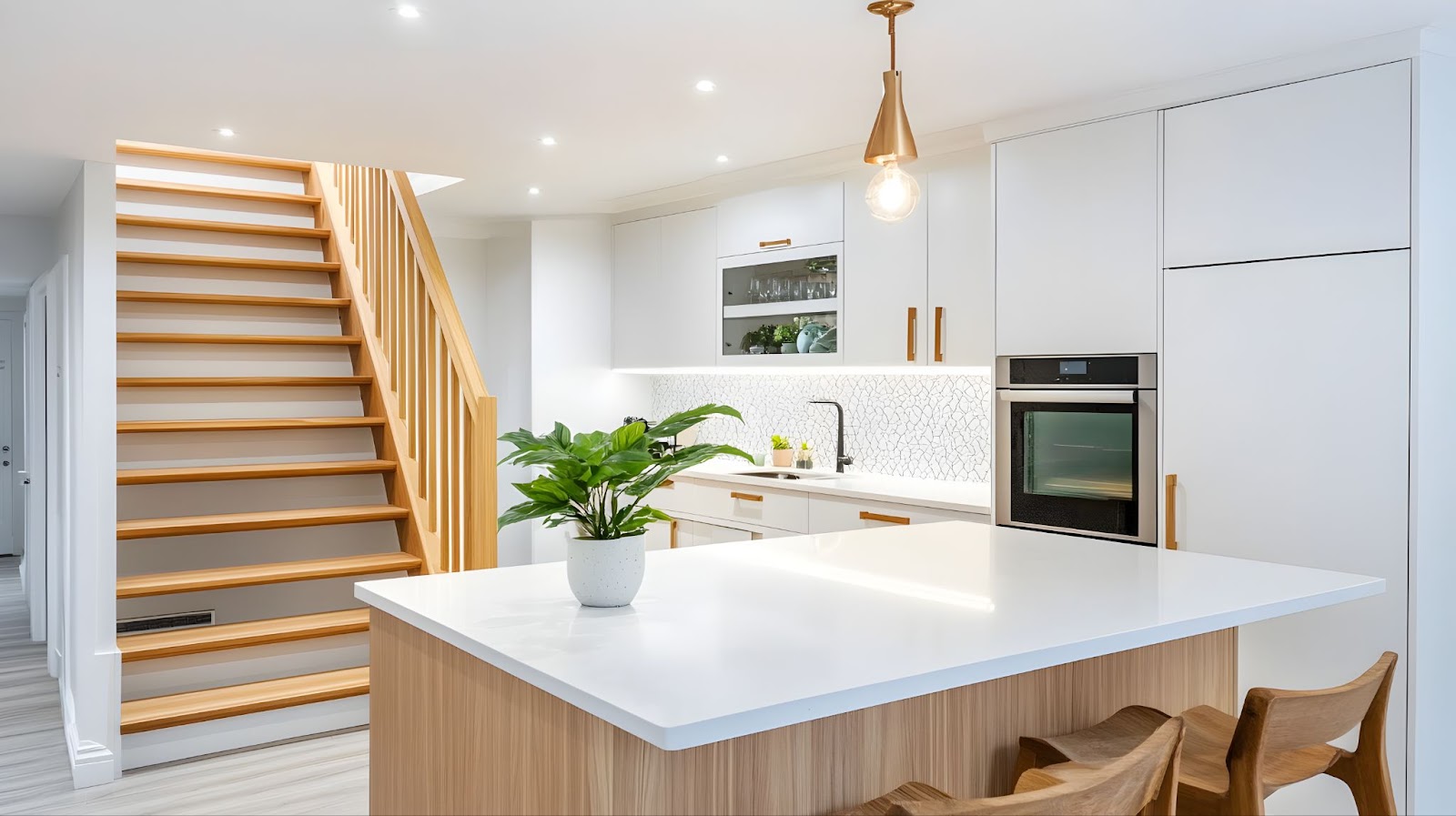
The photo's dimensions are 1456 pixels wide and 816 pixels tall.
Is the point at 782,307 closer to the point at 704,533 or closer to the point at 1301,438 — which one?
the point at 704,533

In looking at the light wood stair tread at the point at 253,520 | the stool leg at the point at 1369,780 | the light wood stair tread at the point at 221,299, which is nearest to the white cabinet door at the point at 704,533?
the light wood stair tread at the point at 253,520

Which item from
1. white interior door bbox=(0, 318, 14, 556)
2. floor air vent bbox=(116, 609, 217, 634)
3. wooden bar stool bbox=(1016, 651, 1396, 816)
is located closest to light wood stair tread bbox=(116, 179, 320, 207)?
floor air vent bbox=(116, 609, 217, 634)

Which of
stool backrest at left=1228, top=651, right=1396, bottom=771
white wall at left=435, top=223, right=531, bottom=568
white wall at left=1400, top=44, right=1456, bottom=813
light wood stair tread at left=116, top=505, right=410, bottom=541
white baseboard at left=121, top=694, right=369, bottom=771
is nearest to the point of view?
stool backrest at left=1228, top=651, right=1396, bottom=771

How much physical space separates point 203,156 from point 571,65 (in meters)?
3.55

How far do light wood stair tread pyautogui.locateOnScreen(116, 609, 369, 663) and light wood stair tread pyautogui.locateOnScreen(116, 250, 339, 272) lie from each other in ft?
6.02

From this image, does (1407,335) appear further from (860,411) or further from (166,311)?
(166,311)

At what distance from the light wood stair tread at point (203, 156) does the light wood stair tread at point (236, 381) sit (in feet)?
3.78

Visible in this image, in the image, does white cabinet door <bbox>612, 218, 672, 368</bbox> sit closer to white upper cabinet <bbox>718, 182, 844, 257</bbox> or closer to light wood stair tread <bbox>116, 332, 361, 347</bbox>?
white upper cabinet <bbox>718, 182, 844, 257</bbox>

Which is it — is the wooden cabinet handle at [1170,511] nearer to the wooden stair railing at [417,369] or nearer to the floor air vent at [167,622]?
the wooden stair railing at [417,369]

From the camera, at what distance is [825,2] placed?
254cm

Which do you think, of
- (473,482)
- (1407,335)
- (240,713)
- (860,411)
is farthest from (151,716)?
(1407,335)

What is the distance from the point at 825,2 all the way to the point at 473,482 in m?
2.27

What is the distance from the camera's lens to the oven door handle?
3484mm

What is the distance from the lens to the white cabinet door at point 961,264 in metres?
4.09
